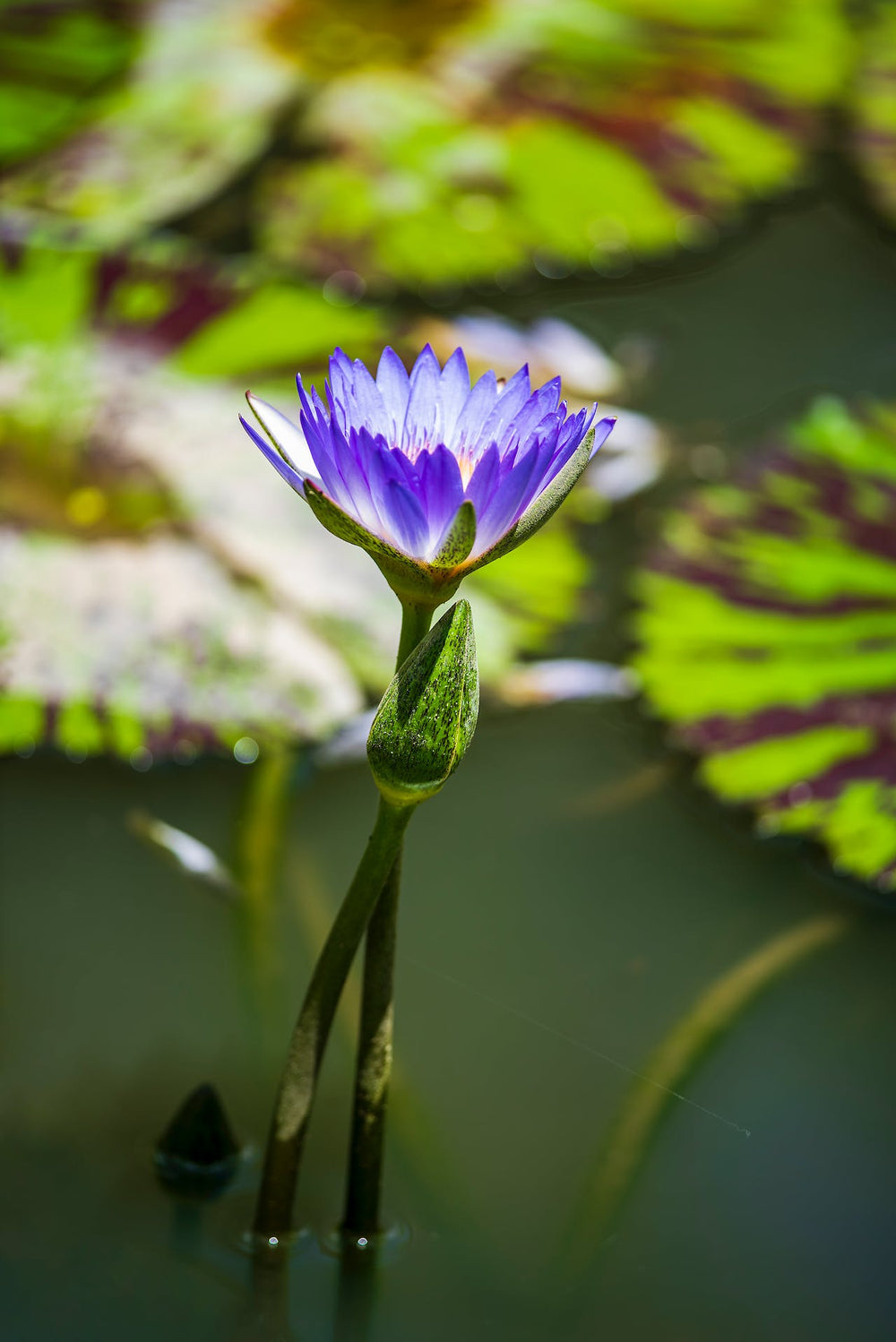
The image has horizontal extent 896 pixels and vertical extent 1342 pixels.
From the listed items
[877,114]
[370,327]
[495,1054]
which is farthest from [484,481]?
[877,114]

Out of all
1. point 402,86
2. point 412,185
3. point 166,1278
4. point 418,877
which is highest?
point 402,86

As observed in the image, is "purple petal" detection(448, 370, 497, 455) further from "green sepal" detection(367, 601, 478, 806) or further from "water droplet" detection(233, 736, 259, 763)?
"water droplet" detection(233, 736, 259, 763)

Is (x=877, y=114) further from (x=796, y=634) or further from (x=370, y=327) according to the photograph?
(x=796, y=634)

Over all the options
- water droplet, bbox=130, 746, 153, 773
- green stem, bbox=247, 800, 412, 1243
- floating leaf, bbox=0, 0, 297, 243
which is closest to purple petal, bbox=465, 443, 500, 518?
green stem, bbox=247, 800, 412, 1243

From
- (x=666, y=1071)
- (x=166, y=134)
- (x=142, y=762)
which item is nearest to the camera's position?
(x=666, y=1071)

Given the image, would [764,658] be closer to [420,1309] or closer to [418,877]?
[418,877]

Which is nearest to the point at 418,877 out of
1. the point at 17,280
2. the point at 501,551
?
the point at 501,551
